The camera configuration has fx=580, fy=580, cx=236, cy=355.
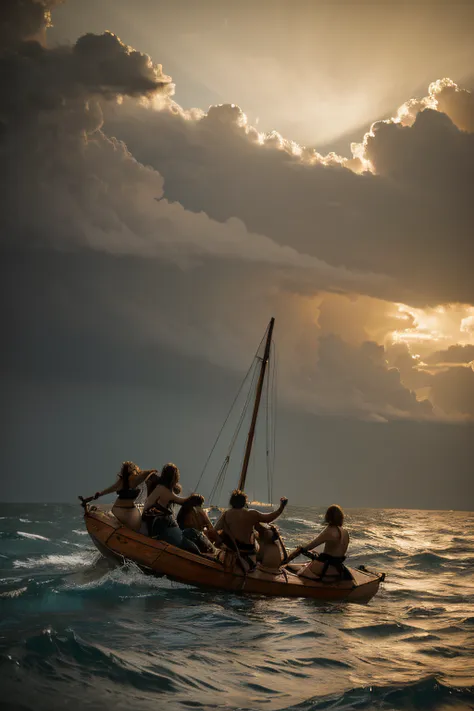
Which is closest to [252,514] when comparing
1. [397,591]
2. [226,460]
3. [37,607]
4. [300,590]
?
[300,590]

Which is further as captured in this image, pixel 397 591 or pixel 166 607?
pixel 397 591

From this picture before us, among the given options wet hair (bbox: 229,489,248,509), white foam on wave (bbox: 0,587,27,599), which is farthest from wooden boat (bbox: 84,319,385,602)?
white foam on wave (bbox: 0,587,27,599)

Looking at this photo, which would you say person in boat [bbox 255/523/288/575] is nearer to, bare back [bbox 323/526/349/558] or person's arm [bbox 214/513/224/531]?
person's arm [bbox 214/513/224/531]

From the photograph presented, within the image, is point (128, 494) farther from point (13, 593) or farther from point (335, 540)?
point (335, 540)

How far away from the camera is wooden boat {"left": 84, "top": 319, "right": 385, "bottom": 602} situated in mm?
13055

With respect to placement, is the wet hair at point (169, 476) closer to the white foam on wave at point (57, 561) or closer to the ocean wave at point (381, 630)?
the ocean wave at point (381, 630)

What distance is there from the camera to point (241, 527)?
13.0 metres

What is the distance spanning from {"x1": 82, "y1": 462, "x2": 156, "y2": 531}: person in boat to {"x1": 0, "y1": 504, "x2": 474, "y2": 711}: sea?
108 cm

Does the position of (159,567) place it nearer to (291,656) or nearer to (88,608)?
(88,608)

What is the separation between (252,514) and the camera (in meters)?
12.9

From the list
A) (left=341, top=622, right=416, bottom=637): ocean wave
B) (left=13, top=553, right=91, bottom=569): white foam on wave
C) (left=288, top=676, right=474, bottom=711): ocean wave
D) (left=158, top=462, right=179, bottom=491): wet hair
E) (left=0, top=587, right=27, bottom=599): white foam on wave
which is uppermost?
(left=158, top=462, right=179, bottom=491): wet hair

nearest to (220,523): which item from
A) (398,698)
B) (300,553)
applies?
(300,553)

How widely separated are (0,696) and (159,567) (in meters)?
6.79

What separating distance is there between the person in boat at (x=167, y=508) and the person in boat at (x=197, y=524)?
22cm
